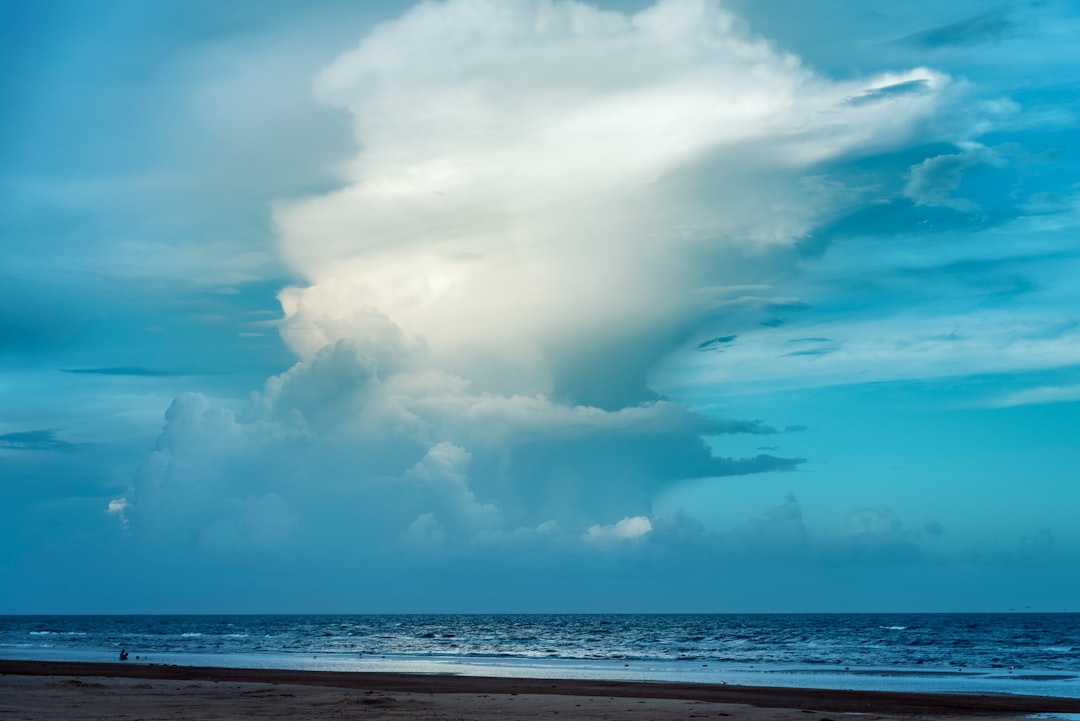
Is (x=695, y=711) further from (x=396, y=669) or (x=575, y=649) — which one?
(x=575, y=649)

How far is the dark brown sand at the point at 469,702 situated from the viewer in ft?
96.5

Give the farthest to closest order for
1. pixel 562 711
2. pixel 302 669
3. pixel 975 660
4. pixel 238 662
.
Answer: pixel 975 660 → pixel 238 662 → pixel 302 669 → pixel 562 711

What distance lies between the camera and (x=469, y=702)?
34969mm

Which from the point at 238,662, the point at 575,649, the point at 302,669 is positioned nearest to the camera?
the point at 302,669

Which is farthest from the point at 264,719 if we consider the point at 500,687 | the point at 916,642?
the point at 916,642

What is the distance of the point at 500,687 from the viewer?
147 ft

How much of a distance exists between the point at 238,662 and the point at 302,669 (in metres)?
11.2

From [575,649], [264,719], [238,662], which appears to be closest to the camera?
[264,719]

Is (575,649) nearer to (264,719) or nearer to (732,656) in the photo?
(732,656)

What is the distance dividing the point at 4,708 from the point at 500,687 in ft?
73.1

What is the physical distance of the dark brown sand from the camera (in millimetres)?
29406

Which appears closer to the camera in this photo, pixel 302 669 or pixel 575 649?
pixel 302 669

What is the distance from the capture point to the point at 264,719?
2752cm

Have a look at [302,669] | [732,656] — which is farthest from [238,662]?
[732,656]
